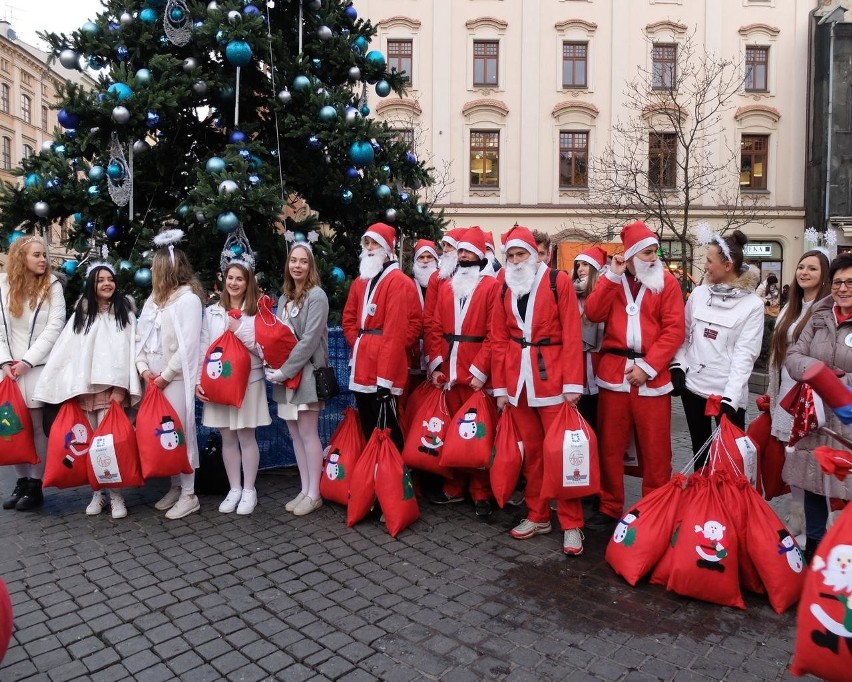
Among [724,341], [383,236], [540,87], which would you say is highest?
[540,87]

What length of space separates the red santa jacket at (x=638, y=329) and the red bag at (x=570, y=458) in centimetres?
44

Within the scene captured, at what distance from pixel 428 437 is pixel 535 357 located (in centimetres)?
104

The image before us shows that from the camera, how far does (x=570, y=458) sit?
4141 mm

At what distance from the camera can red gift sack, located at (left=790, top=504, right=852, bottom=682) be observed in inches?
85.0

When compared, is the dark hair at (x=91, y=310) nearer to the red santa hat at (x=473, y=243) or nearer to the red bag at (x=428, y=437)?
the red bag at (x=428, y=437)

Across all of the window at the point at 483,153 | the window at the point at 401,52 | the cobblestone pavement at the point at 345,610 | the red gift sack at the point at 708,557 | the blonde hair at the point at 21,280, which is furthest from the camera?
the window at the point at 483,153

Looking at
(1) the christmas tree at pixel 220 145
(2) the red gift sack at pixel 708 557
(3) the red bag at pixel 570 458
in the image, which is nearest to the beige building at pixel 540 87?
(1) the christmas tree at pixel 220 145

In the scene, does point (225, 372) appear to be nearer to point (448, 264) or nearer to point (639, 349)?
point (448, 264)

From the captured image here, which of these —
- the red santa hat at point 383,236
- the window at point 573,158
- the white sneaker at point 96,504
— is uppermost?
the window at point 573,158

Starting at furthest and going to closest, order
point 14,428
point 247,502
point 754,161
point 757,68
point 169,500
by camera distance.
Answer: point 754,161 → point 757,68 → point 169,500 → point 247,502 → point 14,428

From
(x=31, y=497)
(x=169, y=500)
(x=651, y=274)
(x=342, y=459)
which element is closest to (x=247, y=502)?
(x=169, y=500)

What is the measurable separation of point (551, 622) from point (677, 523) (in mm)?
946

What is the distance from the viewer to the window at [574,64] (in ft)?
83.6

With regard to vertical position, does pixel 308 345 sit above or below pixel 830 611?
above
